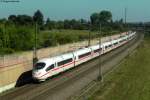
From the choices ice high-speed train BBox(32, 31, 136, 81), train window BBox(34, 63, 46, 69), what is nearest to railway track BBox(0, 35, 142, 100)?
ice high-speed train BBox(32, 31, 136, 81)

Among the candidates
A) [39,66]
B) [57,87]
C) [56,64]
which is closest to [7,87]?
[39,66]

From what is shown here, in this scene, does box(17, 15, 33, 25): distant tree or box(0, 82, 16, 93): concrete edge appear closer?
box(0, 82, 16, 93): concrete edge

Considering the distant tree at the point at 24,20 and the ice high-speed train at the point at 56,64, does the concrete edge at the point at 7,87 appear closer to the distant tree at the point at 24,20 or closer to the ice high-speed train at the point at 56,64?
the ice high-speed train at the point at 56,64

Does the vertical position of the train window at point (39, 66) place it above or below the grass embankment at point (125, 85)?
above

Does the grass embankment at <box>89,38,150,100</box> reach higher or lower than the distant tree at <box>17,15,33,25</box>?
lower

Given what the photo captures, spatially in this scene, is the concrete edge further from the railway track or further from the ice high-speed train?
the ice high-speed train

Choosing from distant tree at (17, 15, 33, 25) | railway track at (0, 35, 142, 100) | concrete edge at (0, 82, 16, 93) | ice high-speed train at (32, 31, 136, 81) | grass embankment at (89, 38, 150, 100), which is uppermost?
distant tree at (17, 15, 33, 25)

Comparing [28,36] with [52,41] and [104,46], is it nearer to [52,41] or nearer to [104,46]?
[52,41]

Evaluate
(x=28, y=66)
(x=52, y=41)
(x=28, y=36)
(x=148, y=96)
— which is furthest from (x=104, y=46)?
(x=148, y=96)

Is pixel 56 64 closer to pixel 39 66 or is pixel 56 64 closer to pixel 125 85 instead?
pixel 39 66

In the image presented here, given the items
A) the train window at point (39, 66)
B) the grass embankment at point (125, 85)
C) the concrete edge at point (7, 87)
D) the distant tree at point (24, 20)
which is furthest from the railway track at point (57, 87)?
the distant tree at point (24, 20)

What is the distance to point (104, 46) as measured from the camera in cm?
8469

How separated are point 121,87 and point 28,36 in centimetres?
2790

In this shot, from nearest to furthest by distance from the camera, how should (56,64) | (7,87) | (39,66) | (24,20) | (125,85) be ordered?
1. (7,87)
2. (39,66)
3. (125,85)
4. (56,64)
5. (24,20)
